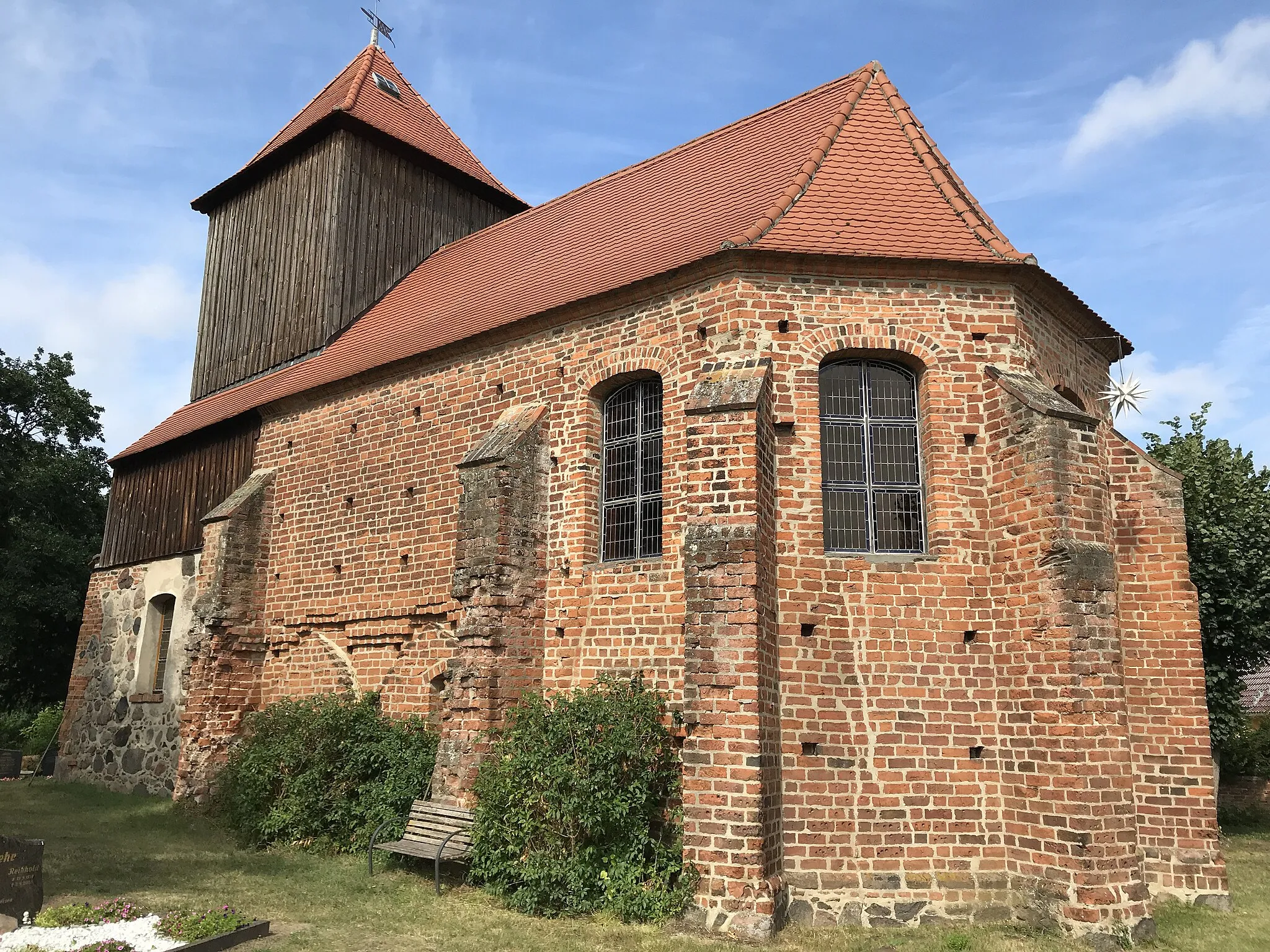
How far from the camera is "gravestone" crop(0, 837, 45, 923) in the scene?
7.15m

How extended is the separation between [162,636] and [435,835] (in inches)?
383

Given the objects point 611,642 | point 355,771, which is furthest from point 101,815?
point 611,642

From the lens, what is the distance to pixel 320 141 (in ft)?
56.4

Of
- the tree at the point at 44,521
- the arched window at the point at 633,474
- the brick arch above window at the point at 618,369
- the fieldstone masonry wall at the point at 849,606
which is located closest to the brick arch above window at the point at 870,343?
the fieldstone masonry wall at the point at 849,606

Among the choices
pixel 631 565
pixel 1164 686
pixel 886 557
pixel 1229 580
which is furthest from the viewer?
pixel 1229 580

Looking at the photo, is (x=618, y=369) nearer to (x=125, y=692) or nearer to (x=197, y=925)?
(x=197, y=925)

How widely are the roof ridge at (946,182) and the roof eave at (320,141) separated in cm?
967

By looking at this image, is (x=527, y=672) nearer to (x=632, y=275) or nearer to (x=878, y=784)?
(x=878, y=784)

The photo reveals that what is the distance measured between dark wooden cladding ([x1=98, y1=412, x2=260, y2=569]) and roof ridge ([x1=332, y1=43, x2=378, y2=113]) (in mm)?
6312

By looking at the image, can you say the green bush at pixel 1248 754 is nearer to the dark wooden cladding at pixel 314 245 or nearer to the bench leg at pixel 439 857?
the bench leg at pixel 439 857

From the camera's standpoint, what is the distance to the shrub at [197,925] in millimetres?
6762

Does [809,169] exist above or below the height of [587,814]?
above

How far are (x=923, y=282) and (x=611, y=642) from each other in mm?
4871

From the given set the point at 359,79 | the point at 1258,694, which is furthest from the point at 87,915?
the point at 1258,694
